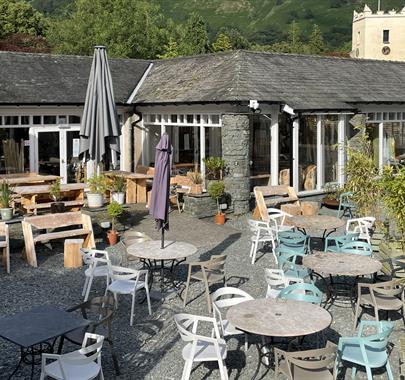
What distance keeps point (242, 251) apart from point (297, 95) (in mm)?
7060

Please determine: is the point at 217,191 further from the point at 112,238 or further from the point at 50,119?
the point at 50,119

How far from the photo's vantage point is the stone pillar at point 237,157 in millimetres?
15867

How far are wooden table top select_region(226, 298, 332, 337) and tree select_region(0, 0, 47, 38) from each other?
4977 centimetres

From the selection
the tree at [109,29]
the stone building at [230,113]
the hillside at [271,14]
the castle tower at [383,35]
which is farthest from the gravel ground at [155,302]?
the hillside at [271,14]

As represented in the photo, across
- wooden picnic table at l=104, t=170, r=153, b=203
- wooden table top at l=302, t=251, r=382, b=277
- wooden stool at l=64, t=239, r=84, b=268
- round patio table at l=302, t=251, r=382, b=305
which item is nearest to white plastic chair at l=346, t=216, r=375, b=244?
round patio table at l=302, t=251, r=382, b=305

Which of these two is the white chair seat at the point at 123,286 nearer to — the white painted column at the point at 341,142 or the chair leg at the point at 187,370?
the chair leg at the point at 187,370

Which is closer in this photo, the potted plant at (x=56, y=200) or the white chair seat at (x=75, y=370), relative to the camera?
the white chair seat at (x=75, y=370)

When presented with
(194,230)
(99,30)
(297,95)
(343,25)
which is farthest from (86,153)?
(343,25)

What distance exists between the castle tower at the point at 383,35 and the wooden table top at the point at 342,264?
8560 centimetres

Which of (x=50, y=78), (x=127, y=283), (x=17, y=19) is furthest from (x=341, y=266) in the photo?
(x=17, y=19)

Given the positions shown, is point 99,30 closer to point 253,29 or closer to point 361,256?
point 361,256

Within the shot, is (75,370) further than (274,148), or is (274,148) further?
(274,148)

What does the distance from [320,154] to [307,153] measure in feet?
1.90

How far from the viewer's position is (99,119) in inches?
477
